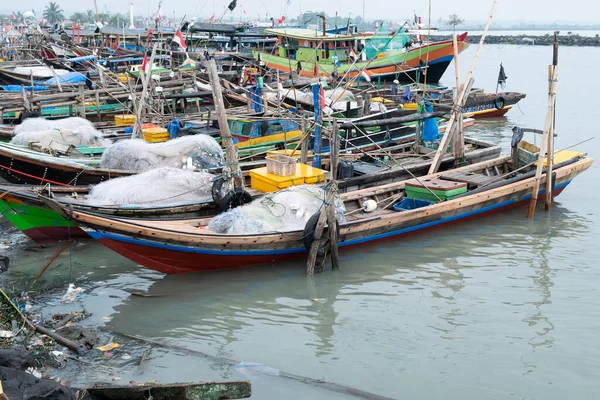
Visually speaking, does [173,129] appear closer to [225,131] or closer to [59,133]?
[59,133]

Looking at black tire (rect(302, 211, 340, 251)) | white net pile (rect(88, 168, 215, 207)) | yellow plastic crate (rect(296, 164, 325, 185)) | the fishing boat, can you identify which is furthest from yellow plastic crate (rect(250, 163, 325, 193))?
the fishing boat

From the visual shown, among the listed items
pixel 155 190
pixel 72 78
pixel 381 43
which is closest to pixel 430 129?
pixel 381 43

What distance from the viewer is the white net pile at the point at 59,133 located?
14867mm

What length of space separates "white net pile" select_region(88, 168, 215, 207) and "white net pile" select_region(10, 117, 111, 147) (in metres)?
3.62

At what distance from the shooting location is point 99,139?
52.3ft

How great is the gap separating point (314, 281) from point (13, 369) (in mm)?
5311

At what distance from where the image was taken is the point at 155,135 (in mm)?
16031

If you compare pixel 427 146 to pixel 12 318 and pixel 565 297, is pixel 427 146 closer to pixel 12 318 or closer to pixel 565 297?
pixel 565 297

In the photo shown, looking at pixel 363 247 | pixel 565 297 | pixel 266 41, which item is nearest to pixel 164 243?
pixel 363 247

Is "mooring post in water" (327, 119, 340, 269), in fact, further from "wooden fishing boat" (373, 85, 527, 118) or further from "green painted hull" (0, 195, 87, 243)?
"wooden fishing boat" (373, 85, 527, 118)

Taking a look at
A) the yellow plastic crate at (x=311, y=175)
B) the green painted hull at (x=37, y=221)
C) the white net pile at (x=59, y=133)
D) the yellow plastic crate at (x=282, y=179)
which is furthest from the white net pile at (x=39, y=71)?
the yellow plastic crate at (x=311, y=175)

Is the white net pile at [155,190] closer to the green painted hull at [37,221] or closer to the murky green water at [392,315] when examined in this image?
the green painted hull at [37,221]

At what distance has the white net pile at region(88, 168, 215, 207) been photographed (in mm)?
11594

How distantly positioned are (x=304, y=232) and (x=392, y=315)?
1.98 metres
